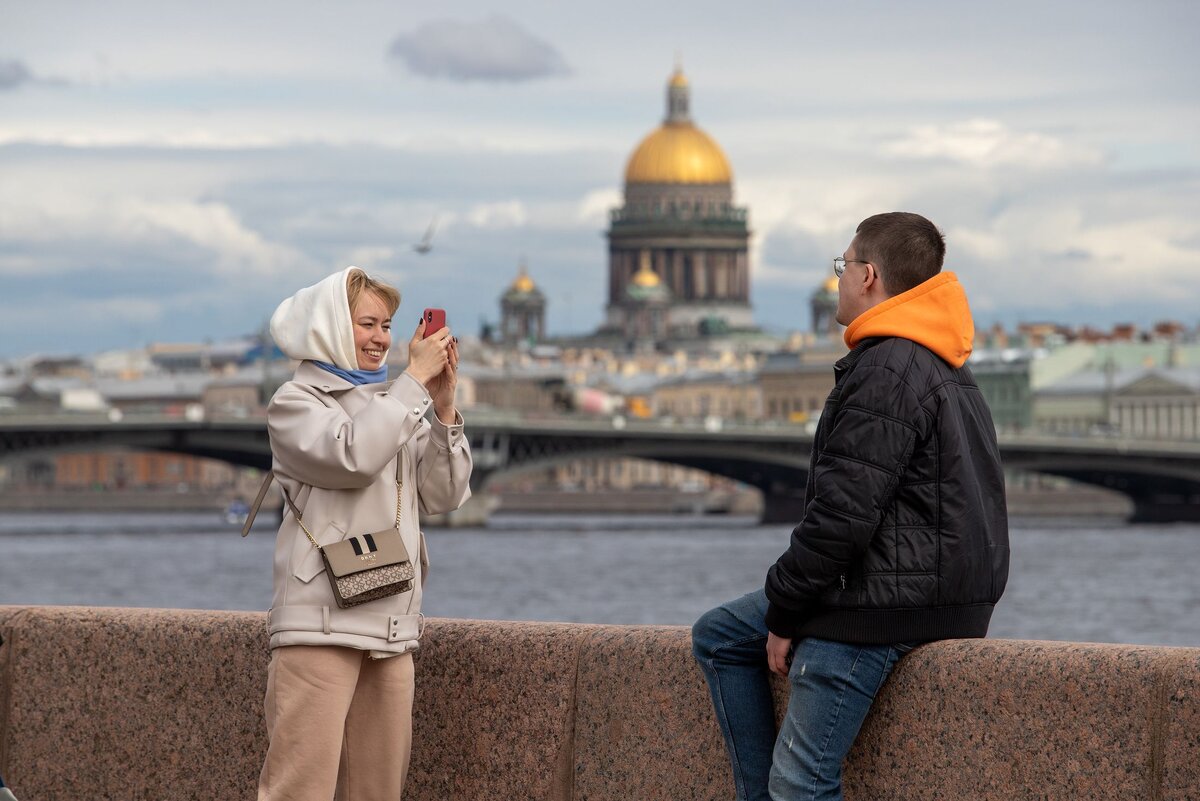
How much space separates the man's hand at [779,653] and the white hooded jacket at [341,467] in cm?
49

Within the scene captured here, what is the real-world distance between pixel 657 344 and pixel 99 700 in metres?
117

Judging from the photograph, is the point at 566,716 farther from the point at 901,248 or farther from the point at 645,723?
the point at 901,248

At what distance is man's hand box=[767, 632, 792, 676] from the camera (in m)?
3.42

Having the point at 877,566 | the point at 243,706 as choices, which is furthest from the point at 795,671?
the point at 243,706

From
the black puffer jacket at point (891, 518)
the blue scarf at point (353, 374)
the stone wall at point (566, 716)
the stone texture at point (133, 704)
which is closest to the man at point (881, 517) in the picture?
the black puffer jacket at point (891, 518)

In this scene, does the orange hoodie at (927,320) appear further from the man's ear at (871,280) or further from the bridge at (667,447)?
the bridge at (667,447)

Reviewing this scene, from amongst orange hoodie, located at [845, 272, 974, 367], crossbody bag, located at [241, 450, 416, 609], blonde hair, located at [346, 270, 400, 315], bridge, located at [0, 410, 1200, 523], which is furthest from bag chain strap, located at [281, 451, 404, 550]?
bridge, located at [0, 410, 1200, 523]

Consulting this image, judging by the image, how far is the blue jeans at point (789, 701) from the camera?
11.1 feet

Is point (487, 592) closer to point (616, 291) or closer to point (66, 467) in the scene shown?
point (66, 467)

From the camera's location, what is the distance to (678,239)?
4806 inches

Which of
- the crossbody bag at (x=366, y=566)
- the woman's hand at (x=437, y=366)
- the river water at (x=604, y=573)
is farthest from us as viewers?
the river water at (x=604, y=573)

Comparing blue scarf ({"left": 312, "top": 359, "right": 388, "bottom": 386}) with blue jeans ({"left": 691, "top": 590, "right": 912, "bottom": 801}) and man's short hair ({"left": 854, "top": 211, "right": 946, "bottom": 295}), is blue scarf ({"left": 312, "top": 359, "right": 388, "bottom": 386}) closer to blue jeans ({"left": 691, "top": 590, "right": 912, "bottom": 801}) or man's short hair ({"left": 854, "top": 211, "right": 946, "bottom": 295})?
blue jeans ({"left": 691, "top": 590, "right": 912, "bottom": 801})

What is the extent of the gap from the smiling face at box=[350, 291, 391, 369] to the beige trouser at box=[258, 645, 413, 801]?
1.37ft

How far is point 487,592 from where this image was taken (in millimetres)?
30406
